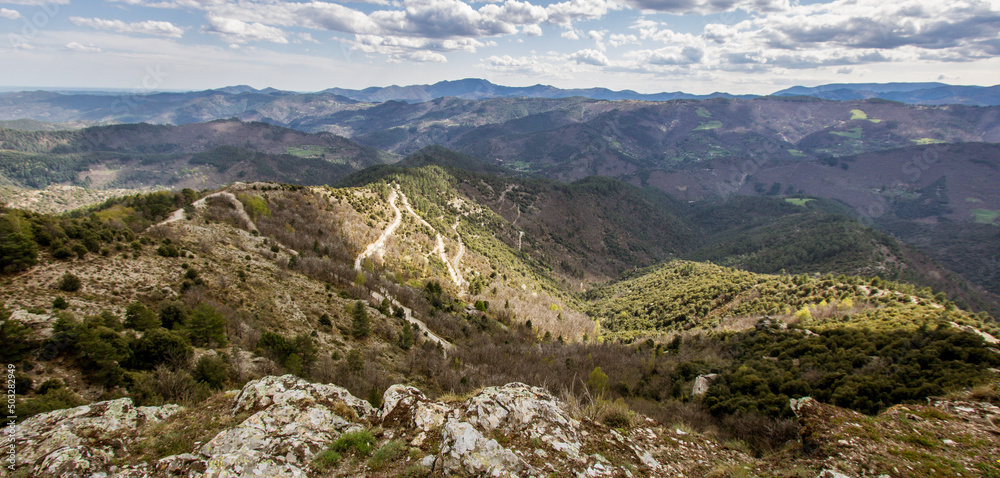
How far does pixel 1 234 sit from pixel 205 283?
1339cm

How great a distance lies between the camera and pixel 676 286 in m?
112

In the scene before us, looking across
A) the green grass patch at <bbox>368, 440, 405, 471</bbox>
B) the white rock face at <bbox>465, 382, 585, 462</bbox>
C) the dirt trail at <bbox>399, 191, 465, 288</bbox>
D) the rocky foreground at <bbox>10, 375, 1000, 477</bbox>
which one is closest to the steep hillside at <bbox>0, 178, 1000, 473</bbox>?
the rocky foreground at <bbox>10, 375, 1000, 477</bbox>

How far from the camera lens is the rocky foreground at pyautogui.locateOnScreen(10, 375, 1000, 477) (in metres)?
12.7

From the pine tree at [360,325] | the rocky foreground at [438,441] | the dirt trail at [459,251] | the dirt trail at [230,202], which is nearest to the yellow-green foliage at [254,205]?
the dirt trail at [230,202]

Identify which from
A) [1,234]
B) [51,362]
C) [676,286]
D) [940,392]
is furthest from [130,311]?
[676,286]

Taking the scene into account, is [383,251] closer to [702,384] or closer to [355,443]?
[702,384]

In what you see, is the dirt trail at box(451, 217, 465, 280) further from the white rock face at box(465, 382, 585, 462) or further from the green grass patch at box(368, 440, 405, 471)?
the green grass patch at box(368, 440, 405, 471)

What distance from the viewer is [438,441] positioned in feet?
47.4

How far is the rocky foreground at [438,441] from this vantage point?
1272cm

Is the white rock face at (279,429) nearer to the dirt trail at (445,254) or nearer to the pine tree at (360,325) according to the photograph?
the pine tree at (360,325)

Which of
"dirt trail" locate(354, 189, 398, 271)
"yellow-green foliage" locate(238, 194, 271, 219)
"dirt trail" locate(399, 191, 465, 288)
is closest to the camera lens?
"yellow-green foliage" locate(238, 194, 271, 219)

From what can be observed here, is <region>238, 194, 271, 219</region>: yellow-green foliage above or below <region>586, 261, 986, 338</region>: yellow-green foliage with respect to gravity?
above

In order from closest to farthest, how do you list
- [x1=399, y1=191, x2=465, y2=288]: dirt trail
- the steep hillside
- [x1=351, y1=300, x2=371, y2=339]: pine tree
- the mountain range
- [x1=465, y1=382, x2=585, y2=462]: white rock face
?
1. the mountain range
2. [x1=465, y1=382, x2=585, y2=462]: white rock face
3. the steep hillside
4. [x1=351, y1=300, x2=371, y2=339]: pine tree
5. [x1=399, y1=191, x2=465, y2=288]: dirt trail

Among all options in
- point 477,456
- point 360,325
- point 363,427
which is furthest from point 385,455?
point 360,325
